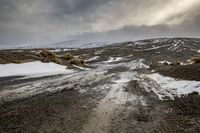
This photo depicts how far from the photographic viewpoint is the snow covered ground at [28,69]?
2382cm

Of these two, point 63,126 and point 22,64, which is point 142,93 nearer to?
point 63,126

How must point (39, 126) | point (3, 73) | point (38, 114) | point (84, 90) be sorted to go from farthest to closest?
point (3, 73) < point (84, 90) < point (38, 114) < point (39, 126)

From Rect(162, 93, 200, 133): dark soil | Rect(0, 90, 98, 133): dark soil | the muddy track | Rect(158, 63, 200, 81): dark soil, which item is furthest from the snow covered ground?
Rect(162, 93, 200, 133): dark soil

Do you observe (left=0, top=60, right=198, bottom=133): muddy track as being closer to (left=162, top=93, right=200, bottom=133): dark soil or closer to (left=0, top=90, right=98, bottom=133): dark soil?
(left=0, top=90, right=98, bottom=133): dark soil

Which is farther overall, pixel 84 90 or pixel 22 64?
pixel 22 64

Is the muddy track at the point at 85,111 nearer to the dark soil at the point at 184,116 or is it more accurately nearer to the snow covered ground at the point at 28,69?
the dark soil at the point at 184,116


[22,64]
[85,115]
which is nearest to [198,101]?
[85,115]

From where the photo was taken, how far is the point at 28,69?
2670 cm

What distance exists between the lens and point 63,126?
7.41 metres

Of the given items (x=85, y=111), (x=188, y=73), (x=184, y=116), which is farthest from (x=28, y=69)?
(x=184, y=116)

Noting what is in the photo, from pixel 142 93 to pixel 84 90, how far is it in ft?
11.0

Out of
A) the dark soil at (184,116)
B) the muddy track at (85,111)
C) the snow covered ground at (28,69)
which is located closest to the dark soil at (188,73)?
the muddy track at (85,111)

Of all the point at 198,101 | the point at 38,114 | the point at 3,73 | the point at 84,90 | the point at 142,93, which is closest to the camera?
Answer: the point at 38,114

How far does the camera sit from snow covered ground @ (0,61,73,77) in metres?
23.8
